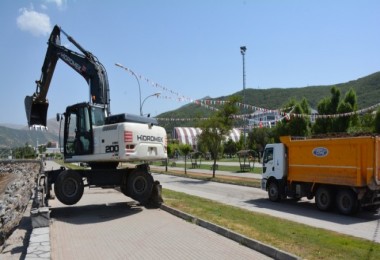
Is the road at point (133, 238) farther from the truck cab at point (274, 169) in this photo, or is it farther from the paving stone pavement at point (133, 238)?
the truck cab at point (274, 169)

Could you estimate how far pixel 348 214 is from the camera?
555 inches

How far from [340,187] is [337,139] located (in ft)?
Answer: 5.60

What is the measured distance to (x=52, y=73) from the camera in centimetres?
1769

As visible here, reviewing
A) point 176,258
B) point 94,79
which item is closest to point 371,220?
point 176,258

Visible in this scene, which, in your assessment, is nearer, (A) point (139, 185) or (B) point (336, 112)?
(A) point (139, 185)

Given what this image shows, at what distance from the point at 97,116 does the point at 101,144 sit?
119 cm

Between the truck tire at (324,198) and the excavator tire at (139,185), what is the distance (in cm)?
619

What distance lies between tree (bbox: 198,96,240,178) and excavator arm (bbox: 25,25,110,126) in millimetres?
17944

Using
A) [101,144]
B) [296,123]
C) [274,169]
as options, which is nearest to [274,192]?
[274,169]

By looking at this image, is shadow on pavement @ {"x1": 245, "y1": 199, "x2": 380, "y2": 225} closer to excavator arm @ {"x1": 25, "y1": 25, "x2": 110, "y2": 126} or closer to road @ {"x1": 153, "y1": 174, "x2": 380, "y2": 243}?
road @ {"x1": 153, "y1": 174, "x2": 380, "y2": 243}

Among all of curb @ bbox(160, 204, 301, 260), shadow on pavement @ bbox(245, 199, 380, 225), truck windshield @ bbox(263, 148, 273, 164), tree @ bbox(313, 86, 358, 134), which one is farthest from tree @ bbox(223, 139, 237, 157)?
curb @ bbox(160, 204, 301, 260)

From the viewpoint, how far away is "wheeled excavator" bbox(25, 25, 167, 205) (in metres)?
13.5

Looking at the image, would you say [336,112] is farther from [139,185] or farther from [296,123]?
[139,185]

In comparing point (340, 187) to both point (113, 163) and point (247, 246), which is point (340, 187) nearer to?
point (247, 246)
